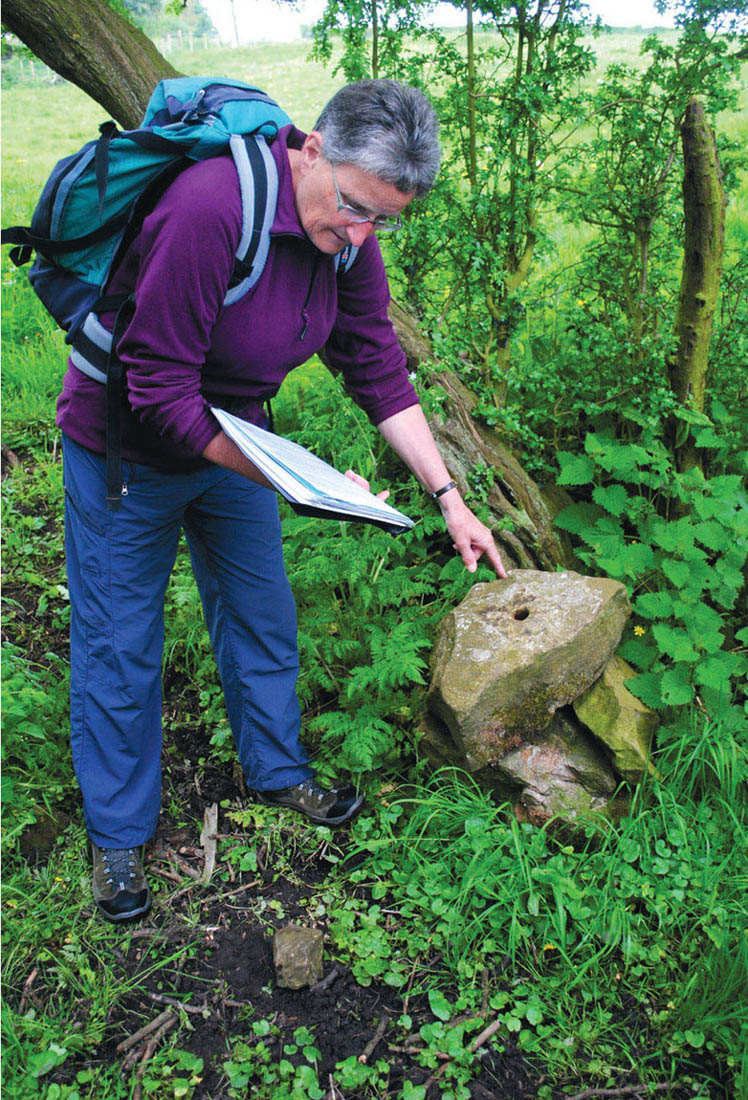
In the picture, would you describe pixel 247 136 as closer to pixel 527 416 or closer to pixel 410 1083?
pixel 527 416

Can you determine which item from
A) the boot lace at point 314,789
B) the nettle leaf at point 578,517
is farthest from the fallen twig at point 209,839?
the nettle leaf at point 578,517

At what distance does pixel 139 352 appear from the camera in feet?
6.67

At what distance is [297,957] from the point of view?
2.50 m

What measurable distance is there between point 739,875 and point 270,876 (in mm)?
1577

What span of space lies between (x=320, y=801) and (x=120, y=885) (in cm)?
74

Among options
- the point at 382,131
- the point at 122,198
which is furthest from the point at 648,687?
the point at 122,198

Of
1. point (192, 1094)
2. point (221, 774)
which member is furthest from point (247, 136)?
point (192, 1094)

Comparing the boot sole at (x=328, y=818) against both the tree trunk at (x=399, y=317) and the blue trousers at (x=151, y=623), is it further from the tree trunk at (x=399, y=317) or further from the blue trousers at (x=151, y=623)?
the tree trunk at (x=399, y=317)

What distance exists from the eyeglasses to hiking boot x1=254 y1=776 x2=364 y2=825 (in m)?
1.98

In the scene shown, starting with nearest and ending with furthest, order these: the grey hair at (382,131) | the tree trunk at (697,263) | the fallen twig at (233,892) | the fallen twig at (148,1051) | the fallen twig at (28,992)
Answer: the grey hair at (382,131) < the fallen twig at (148,1051) < the fallen twig at (28,992) < the fallen twig at (233,892) < the tree trunk at (697,263)

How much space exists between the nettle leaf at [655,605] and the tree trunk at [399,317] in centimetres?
56

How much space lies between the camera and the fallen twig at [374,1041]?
233cm

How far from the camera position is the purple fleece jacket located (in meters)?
1.94

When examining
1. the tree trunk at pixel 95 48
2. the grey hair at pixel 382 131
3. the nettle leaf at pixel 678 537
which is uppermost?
the tree trunk at pixel 95 48
